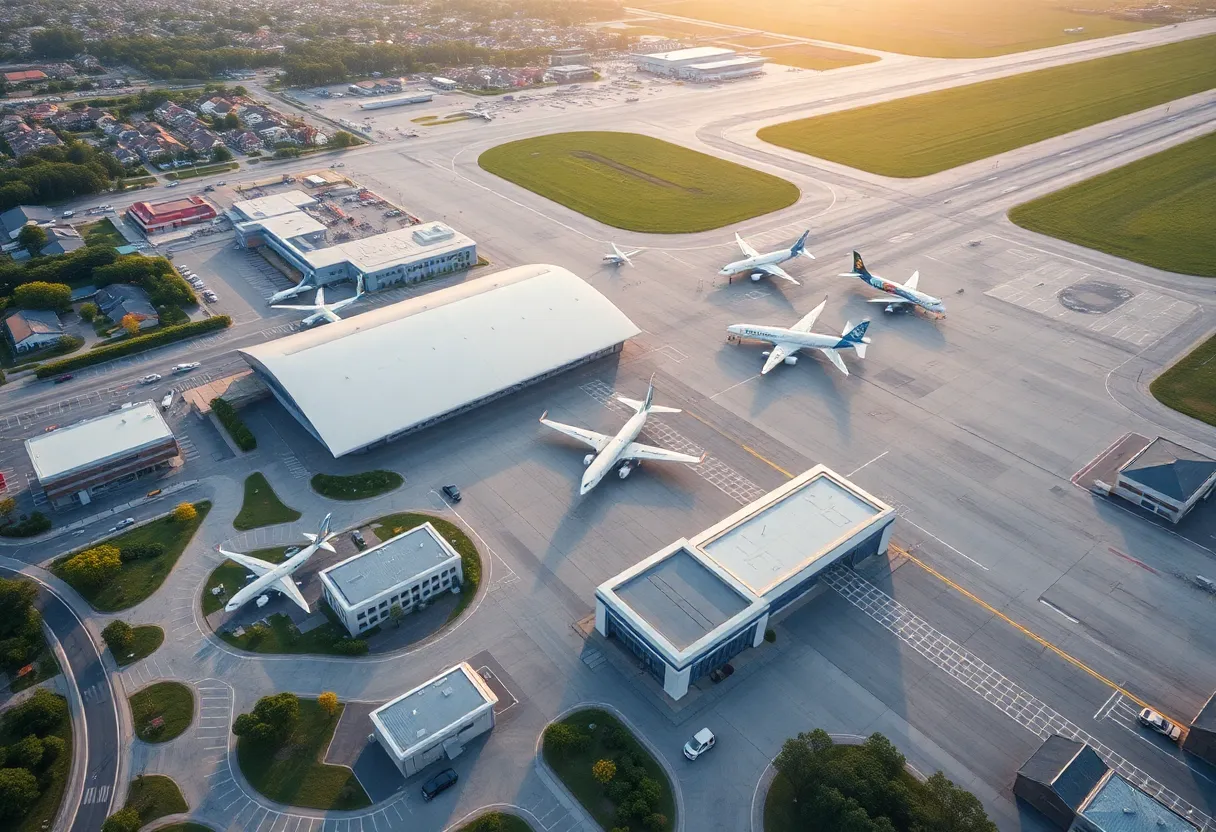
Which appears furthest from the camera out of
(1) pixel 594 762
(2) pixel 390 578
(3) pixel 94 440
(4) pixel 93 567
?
(3) pixel 94 440

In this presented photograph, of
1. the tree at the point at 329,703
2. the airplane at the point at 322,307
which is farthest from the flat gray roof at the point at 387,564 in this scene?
the airplane at the point at 322,307

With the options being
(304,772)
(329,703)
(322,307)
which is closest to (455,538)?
(329,703)

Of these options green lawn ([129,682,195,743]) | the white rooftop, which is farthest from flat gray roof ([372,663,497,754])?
the white rooftop

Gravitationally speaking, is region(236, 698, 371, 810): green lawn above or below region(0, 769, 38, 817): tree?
below

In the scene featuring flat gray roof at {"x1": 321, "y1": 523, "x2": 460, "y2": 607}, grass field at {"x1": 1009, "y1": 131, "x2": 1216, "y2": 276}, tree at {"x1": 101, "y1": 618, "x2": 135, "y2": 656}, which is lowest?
tree at {"x1": 101, "y1": 618, "x2": 135, "y2": 656}

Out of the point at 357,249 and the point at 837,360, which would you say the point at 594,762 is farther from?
the point at 357,249

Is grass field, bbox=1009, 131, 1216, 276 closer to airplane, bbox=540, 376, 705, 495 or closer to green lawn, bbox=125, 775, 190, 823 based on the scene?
airplane, bbox=540, 376, 705, 495

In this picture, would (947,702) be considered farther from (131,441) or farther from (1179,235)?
(1179,235)

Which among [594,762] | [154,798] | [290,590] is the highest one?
[290,590]
